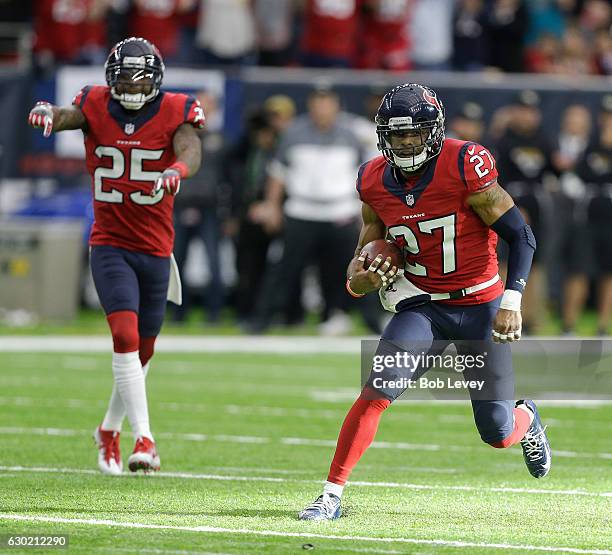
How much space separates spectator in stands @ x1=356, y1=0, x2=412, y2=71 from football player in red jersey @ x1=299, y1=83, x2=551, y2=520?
9923 millimetres

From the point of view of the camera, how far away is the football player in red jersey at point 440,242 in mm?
5926

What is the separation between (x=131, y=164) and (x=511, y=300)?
A: 2.21m

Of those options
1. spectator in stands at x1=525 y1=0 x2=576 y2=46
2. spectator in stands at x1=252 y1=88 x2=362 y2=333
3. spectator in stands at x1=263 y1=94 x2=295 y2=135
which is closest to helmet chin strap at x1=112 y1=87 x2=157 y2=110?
spectator in stands at x1=252 y1=88 x2=362 y2=333

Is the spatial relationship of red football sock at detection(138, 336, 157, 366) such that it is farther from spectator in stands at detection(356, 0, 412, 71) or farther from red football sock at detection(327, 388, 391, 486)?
spectator in stands at detection(356, 0, 412, 71)

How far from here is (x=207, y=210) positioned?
14.2 meters

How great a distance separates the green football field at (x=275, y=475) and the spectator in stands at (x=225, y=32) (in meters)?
Answer: 5.16

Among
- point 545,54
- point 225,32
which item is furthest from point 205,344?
point 545,54

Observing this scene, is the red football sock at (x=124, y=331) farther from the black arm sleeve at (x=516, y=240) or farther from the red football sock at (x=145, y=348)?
the black arm sleeve at (x=516, y=240)

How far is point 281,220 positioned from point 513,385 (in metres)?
8.06

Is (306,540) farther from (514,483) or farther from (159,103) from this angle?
(159,103)

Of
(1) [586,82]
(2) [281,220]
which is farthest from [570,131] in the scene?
(2) [281,220]

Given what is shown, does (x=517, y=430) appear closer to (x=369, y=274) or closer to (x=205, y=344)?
(x=369, y=274)

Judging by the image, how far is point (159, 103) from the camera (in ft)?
24.0

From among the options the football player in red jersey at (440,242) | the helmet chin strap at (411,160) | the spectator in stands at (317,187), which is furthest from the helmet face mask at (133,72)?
the spectator in stands at (317,187)
